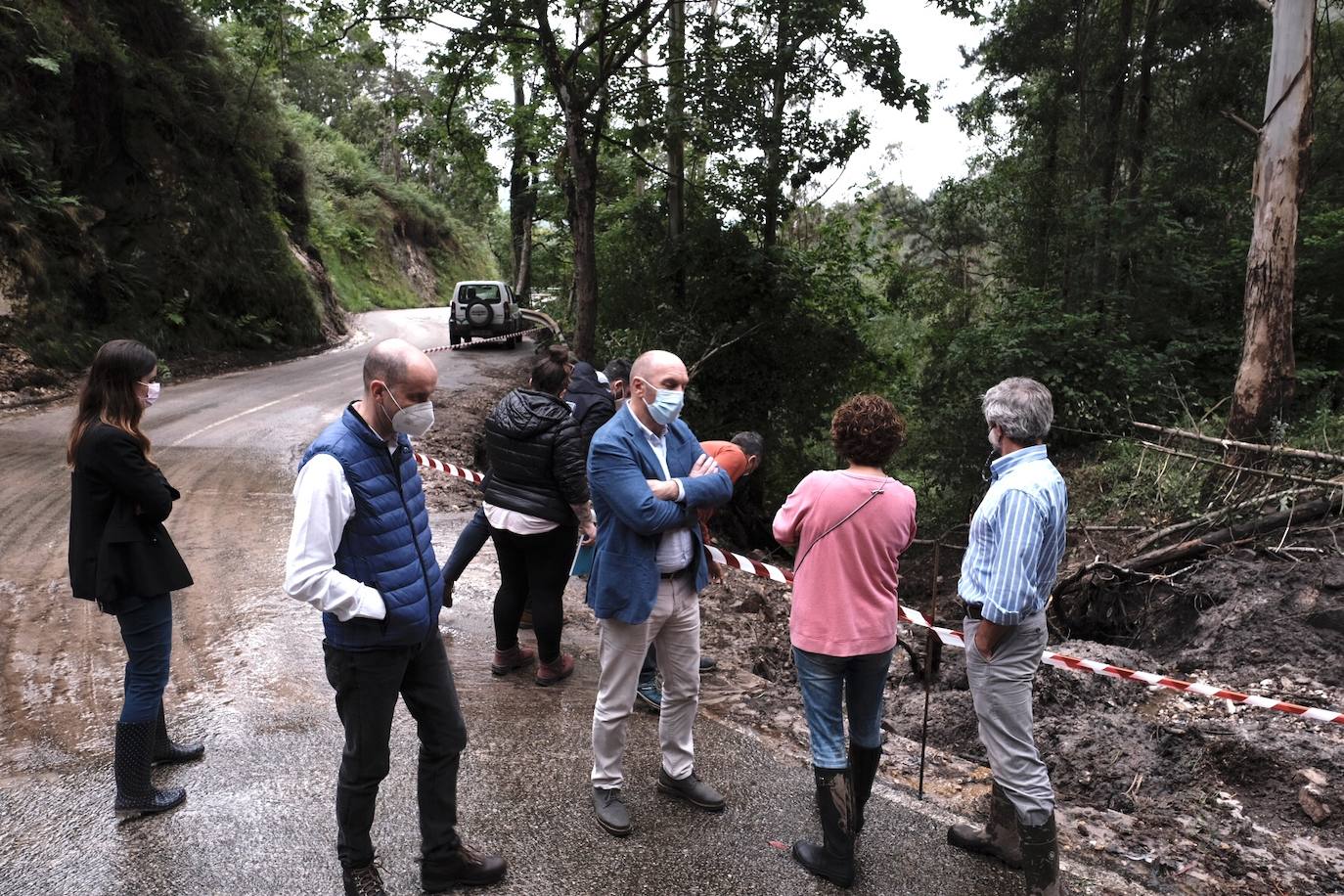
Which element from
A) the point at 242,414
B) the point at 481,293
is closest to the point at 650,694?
the point at 242,414

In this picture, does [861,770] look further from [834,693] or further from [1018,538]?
[1018,538]

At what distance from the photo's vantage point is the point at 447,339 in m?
29.0

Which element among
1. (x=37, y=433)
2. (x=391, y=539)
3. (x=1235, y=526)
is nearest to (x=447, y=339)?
(x=37, y=433)

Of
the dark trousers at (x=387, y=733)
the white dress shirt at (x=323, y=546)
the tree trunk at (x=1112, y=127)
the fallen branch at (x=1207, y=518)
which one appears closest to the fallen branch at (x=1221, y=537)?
the fallen branch at (x=1207, y=518)

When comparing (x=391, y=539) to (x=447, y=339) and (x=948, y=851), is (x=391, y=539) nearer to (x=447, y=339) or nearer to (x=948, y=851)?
(x=948, y=851)

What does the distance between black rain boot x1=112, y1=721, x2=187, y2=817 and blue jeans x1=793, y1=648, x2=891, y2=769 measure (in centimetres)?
278

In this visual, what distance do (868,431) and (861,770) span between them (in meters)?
1.45

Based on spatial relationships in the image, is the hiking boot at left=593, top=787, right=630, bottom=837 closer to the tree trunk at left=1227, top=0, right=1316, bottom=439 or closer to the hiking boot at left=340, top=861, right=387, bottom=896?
the hiking boot at left=340, top=861, right=387, bottom=896

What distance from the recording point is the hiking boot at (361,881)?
2.97 metres

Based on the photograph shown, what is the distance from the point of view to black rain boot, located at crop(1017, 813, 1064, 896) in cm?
316

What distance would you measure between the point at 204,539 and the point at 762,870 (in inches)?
249

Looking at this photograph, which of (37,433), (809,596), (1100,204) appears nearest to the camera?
(809,596)

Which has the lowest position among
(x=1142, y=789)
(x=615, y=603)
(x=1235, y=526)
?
(x=1142, y=789)

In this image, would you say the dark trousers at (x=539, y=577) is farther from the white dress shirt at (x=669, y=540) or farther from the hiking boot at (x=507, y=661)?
the white dress shirt at (x=669, y=540)
